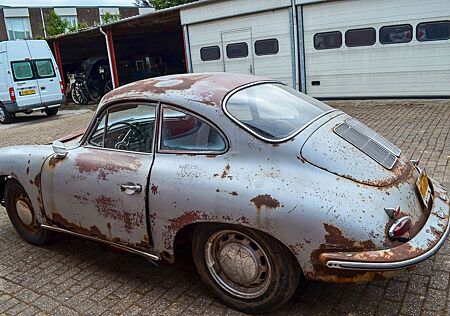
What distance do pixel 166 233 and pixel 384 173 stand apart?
1.55 metres

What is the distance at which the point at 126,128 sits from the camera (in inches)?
134

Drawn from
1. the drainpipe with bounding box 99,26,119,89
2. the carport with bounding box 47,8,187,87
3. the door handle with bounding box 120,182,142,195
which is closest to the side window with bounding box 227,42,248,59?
the drainpipe with bounding box 99,26,119,89

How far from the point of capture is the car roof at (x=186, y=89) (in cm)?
295

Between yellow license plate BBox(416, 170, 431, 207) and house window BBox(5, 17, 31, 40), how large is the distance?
41277 mm

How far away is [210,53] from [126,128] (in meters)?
10.7

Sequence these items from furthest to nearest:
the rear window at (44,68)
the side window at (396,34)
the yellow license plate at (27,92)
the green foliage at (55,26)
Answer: the green foliage at (55,26) → the rear window at (44,68) → the yellow license plate at (27,92) → the side window at (396,34)

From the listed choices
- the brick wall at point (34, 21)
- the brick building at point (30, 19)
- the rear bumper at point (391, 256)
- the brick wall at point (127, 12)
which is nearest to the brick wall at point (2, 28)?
the brick building at point (30, 19)

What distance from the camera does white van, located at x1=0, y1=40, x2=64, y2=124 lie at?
13.4 metres

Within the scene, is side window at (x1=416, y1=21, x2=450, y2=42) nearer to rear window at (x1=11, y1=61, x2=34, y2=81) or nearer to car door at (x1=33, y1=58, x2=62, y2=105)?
car door at (x1=33, y1=58, x2=62, y2=105)

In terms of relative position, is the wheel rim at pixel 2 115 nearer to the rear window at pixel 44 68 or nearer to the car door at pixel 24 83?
the car door at pixel 24 83

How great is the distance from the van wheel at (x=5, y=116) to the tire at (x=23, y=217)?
1134 centimetres

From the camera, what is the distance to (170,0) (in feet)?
97.2

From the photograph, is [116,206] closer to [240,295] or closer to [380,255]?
[240,295]

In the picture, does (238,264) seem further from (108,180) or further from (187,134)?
(108,180)
